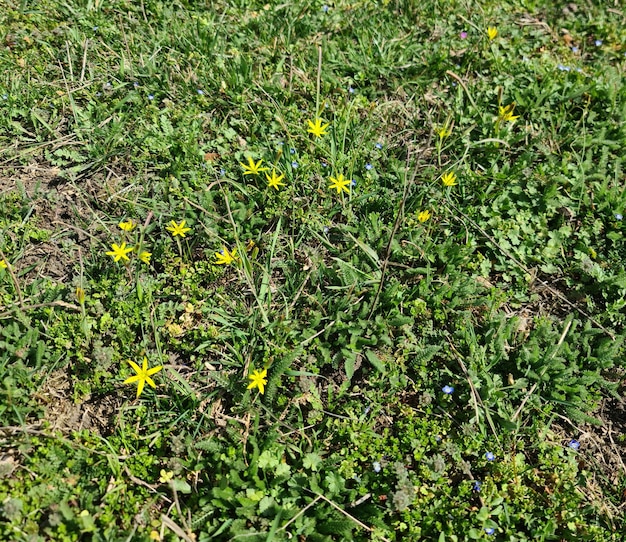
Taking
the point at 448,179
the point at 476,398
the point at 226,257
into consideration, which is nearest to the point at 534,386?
the point at 476,398

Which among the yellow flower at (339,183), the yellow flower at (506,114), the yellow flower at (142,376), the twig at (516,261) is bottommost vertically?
the yellow flower at (142,376)

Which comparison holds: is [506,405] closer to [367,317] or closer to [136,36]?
[367,317]

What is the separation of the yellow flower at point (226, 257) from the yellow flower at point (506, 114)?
179 cm

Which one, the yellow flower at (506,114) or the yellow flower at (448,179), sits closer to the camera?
the yellow flower at (448,179)

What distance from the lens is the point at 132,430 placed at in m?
2.45

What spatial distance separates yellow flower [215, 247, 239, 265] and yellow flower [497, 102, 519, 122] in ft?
5.87

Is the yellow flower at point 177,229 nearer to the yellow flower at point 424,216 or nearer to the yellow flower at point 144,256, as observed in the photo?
the yellow flower at point 144,256

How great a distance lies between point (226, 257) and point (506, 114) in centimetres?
197

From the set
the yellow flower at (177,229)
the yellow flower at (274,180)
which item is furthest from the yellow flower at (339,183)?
the yellow flower at (177,229)

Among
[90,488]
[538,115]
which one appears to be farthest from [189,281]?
[538,115]

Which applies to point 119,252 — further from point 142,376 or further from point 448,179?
point 448,179

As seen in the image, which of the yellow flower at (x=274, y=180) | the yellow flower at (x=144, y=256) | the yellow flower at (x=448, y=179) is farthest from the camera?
the yellow flower at (x=448, y=179)

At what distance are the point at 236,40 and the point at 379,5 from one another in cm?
110

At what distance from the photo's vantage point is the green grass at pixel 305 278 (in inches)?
93.7
